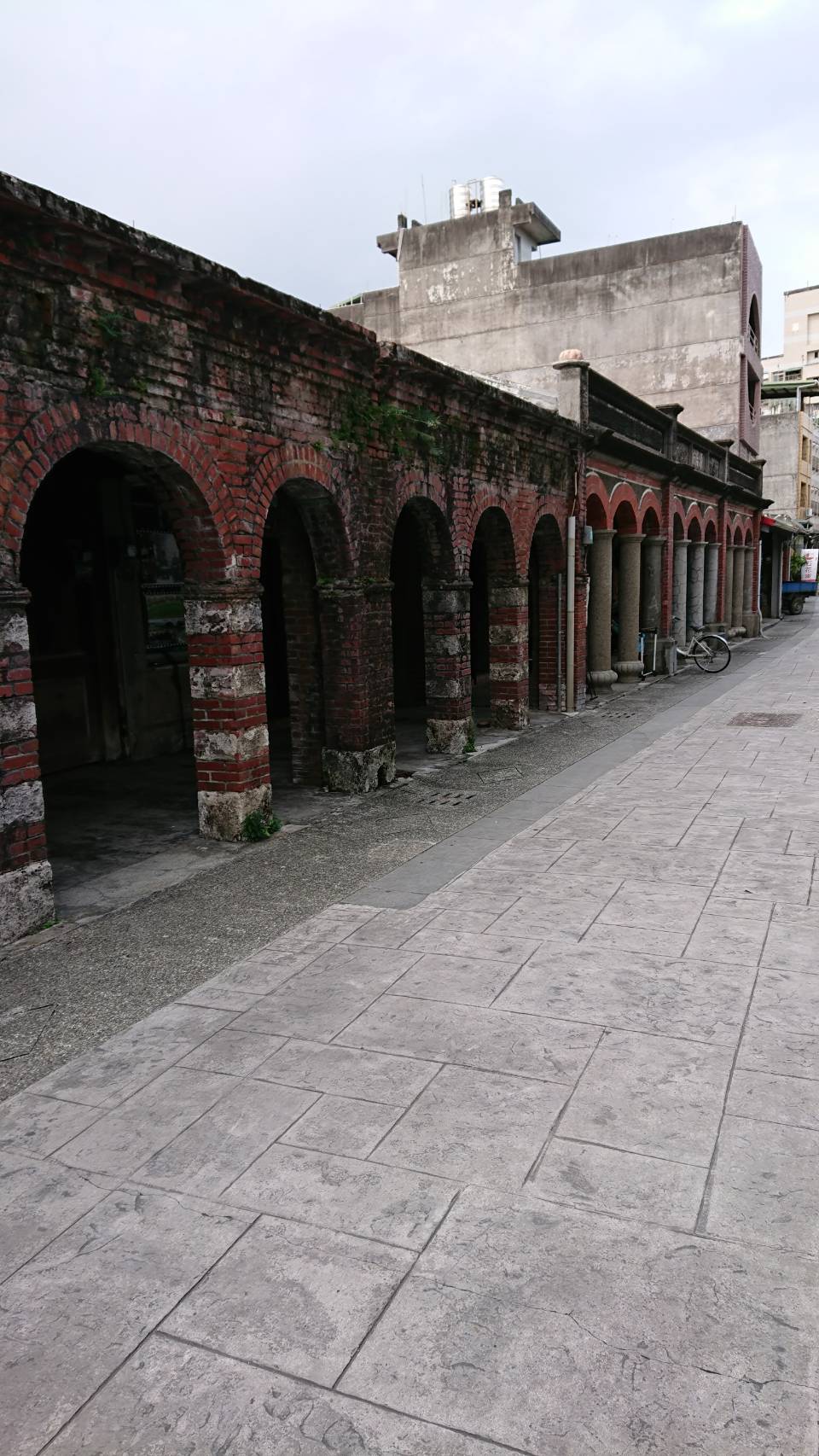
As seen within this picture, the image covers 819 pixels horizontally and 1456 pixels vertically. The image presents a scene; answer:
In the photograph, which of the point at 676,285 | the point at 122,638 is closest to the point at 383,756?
the point at 122,638

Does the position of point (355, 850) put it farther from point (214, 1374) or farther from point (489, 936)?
point (214, 1374)

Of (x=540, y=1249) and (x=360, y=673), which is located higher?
(x=360, y=673)

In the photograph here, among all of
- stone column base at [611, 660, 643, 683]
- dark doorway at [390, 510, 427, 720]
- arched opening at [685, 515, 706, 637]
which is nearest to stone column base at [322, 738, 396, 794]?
dark doorway at [390, 510, 427, 720]

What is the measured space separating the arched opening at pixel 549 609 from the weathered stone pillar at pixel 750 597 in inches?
614

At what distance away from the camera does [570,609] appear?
43.1ft

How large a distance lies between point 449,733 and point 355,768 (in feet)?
6.94

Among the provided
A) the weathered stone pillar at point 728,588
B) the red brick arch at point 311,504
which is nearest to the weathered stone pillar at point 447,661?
the red brick arch at point 311,504

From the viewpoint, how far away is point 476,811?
311 inches

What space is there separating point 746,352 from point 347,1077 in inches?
1075

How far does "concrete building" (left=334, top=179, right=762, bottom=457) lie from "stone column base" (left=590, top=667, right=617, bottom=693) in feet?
37.9

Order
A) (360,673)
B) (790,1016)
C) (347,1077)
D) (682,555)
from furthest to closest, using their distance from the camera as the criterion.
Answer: (682,555) → (360,673) → (790,1016) → (347,1077)

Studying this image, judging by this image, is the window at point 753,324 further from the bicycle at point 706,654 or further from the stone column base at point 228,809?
the stone column base at point 228,809

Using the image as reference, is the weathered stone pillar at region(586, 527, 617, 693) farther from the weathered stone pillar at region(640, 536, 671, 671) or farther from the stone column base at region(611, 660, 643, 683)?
the weathered stone pillar at region(640, 536, 671, 671)

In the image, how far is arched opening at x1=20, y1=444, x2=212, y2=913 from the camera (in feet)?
30.9
